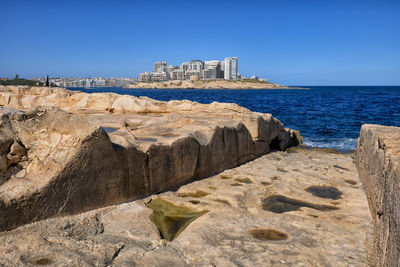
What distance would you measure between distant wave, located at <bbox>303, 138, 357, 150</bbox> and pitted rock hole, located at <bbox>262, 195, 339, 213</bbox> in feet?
29.5

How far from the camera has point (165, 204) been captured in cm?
551

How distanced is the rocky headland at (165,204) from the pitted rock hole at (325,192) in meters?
0.02

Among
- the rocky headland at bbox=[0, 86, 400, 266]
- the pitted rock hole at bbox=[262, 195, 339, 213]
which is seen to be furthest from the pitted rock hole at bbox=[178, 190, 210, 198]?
the pitted rock hole at bbox=[262, 195, 339, 213]

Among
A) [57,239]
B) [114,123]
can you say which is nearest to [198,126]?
[114,123]

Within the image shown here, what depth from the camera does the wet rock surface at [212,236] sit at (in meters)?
3.43

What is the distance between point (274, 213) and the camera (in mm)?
5242

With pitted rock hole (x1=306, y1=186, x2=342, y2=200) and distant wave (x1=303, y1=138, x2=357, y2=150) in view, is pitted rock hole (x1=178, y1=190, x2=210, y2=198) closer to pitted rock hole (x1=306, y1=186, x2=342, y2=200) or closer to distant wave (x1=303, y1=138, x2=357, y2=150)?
pitted rock hole (x1=306, y1=186, x2=342, y2=200)

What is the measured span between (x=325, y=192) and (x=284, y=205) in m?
1.40

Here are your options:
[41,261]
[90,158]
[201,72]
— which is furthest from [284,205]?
[201,72]

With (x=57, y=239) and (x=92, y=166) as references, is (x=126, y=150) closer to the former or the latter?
(x=92, y=166)

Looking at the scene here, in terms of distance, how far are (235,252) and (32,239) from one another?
2383 mm

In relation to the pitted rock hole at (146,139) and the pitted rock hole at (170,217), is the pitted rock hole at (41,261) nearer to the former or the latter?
the pitted rock hole at (170,217)

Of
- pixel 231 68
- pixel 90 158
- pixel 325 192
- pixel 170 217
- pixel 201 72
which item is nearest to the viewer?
pixel 90 158

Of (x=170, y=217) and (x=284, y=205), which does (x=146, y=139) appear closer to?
(x=170, y=217)
